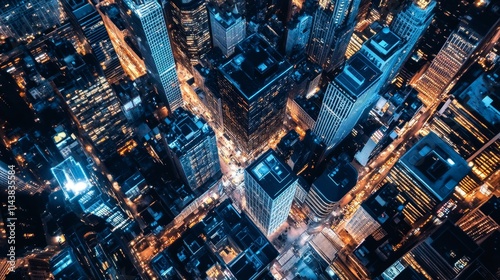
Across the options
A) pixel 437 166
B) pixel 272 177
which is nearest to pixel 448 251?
pixel 437 166

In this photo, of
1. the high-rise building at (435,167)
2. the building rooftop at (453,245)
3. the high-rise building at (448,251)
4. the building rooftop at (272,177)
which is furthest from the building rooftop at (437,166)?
the building rooftop at (272,177)

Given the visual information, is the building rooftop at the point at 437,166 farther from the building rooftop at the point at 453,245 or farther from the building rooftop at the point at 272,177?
the building rooftop at the point at 272,177

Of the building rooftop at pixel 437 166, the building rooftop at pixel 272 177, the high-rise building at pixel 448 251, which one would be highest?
the building rooftop at pixel 272 177

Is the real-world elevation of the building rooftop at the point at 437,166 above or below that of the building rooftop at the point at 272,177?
below

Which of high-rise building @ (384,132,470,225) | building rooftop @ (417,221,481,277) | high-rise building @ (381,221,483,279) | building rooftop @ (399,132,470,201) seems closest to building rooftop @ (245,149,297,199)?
building rooftop @ (399,132,470,201)

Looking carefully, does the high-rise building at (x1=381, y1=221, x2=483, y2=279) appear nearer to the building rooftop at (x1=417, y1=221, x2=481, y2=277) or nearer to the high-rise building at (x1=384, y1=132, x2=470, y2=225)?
the building rooftop at (x1=417, y1=221, x2=481, y2=277)

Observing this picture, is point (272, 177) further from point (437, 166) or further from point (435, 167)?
point (437, 166)

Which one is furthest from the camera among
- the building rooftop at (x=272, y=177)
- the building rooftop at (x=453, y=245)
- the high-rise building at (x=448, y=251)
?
the building rooftop at (x=272, y=177)

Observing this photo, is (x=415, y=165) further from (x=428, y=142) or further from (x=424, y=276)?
(x=424, y=276)

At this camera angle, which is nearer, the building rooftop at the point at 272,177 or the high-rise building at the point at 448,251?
the high-rise building at the point at 448,251

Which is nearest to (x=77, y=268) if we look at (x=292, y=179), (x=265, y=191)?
(x=265, y=191)
